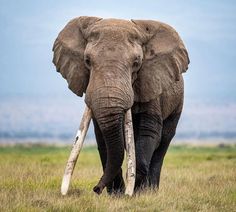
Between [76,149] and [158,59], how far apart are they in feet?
5.87

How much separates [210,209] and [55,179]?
160 inches

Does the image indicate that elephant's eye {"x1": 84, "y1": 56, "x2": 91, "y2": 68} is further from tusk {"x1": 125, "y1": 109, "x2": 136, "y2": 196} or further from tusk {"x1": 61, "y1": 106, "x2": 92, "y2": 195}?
tusk {"x1": 125, "y1": 109, "x2": 136, "y2": 196}

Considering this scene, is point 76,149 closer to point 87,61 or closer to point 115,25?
point 87,61

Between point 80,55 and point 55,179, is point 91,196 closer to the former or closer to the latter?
point 80,55

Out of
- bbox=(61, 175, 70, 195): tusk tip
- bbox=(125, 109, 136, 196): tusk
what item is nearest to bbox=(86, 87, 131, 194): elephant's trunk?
bbox=(125, 109, 136, 196): tusk

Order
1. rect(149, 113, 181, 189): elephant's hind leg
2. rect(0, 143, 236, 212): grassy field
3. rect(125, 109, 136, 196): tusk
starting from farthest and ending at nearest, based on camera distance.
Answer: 1. rect(149, 113, 181, 189): elephant's hind leg
2. rect(125, 109, 136, 196): tusk
3. rect(0, 143, 236, 212): grassy field

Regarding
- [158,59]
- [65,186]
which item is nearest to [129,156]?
[65,186]

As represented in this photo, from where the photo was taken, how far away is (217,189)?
13.1 m

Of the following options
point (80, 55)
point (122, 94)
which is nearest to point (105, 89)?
point (122, 94)

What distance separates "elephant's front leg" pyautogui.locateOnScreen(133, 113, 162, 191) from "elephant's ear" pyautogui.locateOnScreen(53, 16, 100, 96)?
1010 millimetres

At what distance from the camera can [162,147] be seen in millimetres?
14398

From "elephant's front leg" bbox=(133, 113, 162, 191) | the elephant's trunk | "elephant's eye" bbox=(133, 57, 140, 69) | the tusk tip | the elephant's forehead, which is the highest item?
the elephant's forehead

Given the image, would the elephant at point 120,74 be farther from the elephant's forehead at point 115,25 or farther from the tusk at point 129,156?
the tusk at point 129,156

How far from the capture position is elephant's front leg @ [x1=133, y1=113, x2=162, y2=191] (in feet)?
38.7
